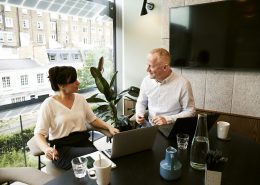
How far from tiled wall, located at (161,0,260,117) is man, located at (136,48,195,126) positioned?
889 millimetres

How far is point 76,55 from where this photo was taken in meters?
3.15

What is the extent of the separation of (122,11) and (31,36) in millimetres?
1648

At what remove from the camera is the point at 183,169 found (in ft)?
3.74

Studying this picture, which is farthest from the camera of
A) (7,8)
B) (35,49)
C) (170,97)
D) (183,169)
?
(35,49)

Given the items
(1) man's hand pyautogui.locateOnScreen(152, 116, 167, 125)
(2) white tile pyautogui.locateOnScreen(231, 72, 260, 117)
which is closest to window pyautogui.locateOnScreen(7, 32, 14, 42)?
(1) man's hand pyautogui.locateOnScreen(152, 116, 167, 125)

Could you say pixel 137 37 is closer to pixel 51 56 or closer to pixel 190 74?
pixel 190 74

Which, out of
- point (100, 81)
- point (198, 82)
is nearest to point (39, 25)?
point (100, 81)

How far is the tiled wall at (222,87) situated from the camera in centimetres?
255

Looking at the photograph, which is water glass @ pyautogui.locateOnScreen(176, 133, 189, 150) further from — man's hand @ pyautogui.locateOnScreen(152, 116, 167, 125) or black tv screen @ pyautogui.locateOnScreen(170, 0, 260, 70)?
black tv screen @ pyautogui.locateOnScreen(170, 0, 260, 70)

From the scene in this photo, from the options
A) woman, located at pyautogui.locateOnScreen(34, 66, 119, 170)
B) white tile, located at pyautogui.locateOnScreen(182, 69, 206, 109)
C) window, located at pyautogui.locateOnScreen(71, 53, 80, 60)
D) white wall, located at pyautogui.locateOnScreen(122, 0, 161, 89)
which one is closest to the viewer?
woman, located at pyautogui.locateOnScreen(34, 66, 119, 170)

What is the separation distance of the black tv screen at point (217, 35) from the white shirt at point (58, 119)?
172 centimetres

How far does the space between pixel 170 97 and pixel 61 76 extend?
3.25ft

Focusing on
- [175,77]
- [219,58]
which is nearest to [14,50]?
[175,77]

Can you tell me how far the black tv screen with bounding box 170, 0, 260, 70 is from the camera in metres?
2.46
